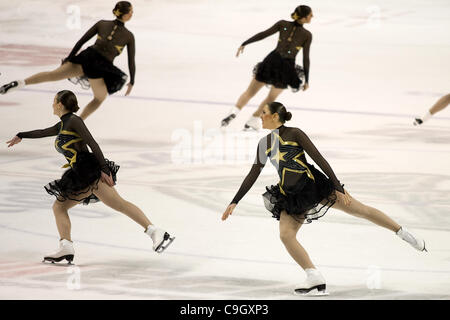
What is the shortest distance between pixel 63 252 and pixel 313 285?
1.74m

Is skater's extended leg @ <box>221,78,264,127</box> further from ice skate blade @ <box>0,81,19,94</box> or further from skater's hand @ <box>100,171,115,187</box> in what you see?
skater's hand @ <box>100,171,115,187</box>

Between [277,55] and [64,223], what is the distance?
5.09m

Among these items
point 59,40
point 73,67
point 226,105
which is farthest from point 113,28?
point 59,40

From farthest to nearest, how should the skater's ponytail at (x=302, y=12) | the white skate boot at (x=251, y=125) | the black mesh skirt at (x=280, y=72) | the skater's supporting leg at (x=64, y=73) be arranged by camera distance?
the white skate boot at (x=251, y=125) → the black mesh skirt at (x=280, y=72) → the skater's ponytail at (x=302, y=12) → the skater's supporting leg at (x=64, y=73)

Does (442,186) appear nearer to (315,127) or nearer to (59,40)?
(315,127)

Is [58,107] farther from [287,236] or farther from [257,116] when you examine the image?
[257,116]

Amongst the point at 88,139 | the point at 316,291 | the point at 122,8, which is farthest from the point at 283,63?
the point at 316,291

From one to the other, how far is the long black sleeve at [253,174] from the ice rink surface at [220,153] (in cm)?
60

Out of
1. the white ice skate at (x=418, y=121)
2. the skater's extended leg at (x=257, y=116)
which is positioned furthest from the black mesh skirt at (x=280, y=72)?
the white ice skate at (x=418, y=121)

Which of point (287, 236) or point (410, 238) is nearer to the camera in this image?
point (287, 236)

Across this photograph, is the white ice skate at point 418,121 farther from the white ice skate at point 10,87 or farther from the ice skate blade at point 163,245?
the ice skate blade at point 163,245

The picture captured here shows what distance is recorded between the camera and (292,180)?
24.1 ft

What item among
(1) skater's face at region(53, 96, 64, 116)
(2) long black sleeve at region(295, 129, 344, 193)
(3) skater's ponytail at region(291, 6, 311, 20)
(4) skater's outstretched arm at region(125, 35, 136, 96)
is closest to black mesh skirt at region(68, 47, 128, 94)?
(4) skater's outstretched arm at region(125, 35, 136, 96)

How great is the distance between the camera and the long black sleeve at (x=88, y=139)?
7.34 meters
